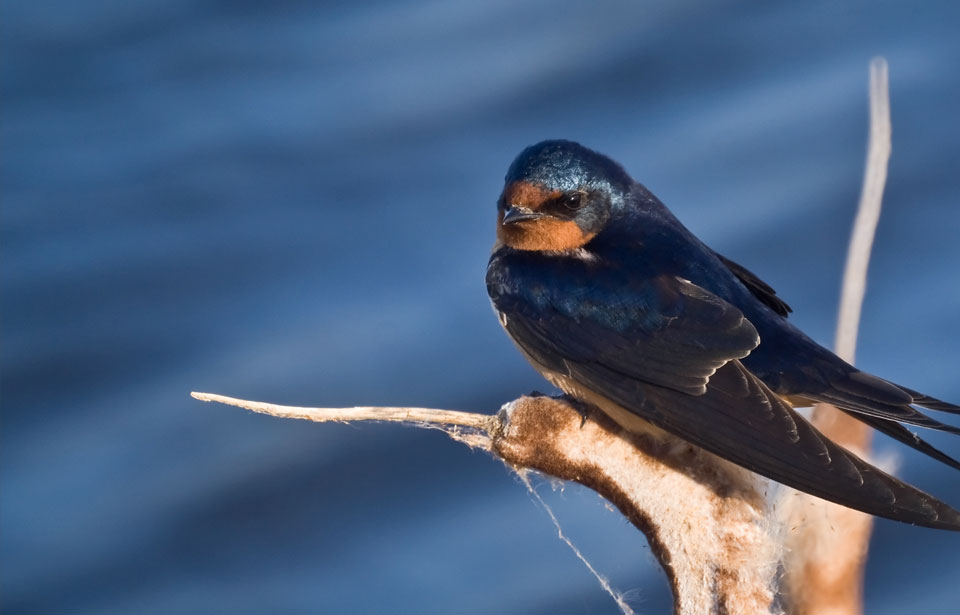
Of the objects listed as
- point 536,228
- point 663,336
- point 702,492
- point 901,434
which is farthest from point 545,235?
point 901,434

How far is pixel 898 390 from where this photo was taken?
5.90 feet

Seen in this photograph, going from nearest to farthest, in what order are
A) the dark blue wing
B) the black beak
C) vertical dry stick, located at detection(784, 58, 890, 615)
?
vertical dry stick, located at detection(784, 58, 890, 615) → the dark blue wing → the black beak

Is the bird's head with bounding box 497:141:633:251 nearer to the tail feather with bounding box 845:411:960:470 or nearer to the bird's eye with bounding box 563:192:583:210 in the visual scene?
the bird's eye with bounding box 563:192:583:210

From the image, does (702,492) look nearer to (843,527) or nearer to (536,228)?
(843,527)

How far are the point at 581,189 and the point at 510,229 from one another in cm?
16

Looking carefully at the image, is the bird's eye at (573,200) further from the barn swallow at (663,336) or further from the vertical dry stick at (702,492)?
the vertical dry stick at (702,492)

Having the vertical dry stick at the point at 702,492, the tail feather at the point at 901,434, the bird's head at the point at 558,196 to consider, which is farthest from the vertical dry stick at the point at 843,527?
the bird's head at the point at 558,196

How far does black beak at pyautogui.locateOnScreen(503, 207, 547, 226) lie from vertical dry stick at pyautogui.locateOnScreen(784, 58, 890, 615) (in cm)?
63

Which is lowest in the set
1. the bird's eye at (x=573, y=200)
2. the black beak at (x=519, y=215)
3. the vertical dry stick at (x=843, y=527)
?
the vertical dry stick at (x=843, y=527)

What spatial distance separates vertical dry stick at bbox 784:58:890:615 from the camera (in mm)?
1549

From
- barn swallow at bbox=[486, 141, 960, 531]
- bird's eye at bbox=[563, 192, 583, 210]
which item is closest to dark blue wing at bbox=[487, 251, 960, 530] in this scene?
barn swallow at bbox=[486, 141, 960, 531]

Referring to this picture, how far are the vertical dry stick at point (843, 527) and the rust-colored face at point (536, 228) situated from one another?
614mm

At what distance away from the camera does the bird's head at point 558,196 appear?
216cm

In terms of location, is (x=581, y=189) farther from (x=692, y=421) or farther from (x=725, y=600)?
(x=725, y=600)
